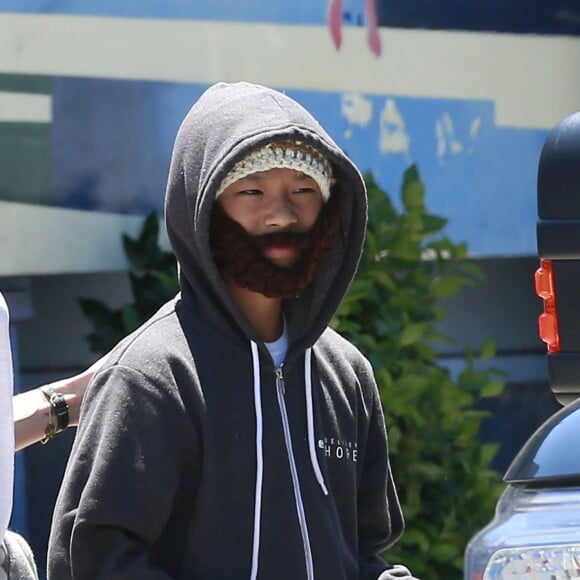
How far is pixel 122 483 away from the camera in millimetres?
2389

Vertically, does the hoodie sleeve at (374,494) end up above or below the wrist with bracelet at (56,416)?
below

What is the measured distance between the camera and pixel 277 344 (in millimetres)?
2684

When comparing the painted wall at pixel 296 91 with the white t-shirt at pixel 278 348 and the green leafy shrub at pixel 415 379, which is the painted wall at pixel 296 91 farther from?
the white t-shirt at pixel 278 348

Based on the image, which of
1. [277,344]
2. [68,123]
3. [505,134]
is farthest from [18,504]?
[277,344]

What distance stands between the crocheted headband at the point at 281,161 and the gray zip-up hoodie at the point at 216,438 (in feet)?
0.10

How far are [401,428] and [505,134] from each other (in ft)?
5.28

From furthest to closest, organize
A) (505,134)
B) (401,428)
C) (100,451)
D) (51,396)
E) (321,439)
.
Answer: (505,134)
(401,428)
(51,396)
(321,439)
(100,451)

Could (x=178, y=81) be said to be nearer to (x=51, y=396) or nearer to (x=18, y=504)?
(x=18, y=504)

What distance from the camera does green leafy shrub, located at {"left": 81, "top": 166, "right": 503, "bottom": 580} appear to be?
4758mm

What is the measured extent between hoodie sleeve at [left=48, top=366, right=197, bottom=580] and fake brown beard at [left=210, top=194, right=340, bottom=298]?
27 centimetres

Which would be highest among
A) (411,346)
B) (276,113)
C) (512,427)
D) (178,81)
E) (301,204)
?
(178,81)

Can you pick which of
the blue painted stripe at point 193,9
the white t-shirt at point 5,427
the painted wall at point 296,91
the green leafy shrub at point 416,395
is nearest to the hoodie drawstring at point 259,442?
the white t-shirt at point 5,427

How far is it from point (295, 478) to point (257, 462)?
0.08 meters

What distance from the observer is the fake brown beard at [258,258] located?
2.60 m
